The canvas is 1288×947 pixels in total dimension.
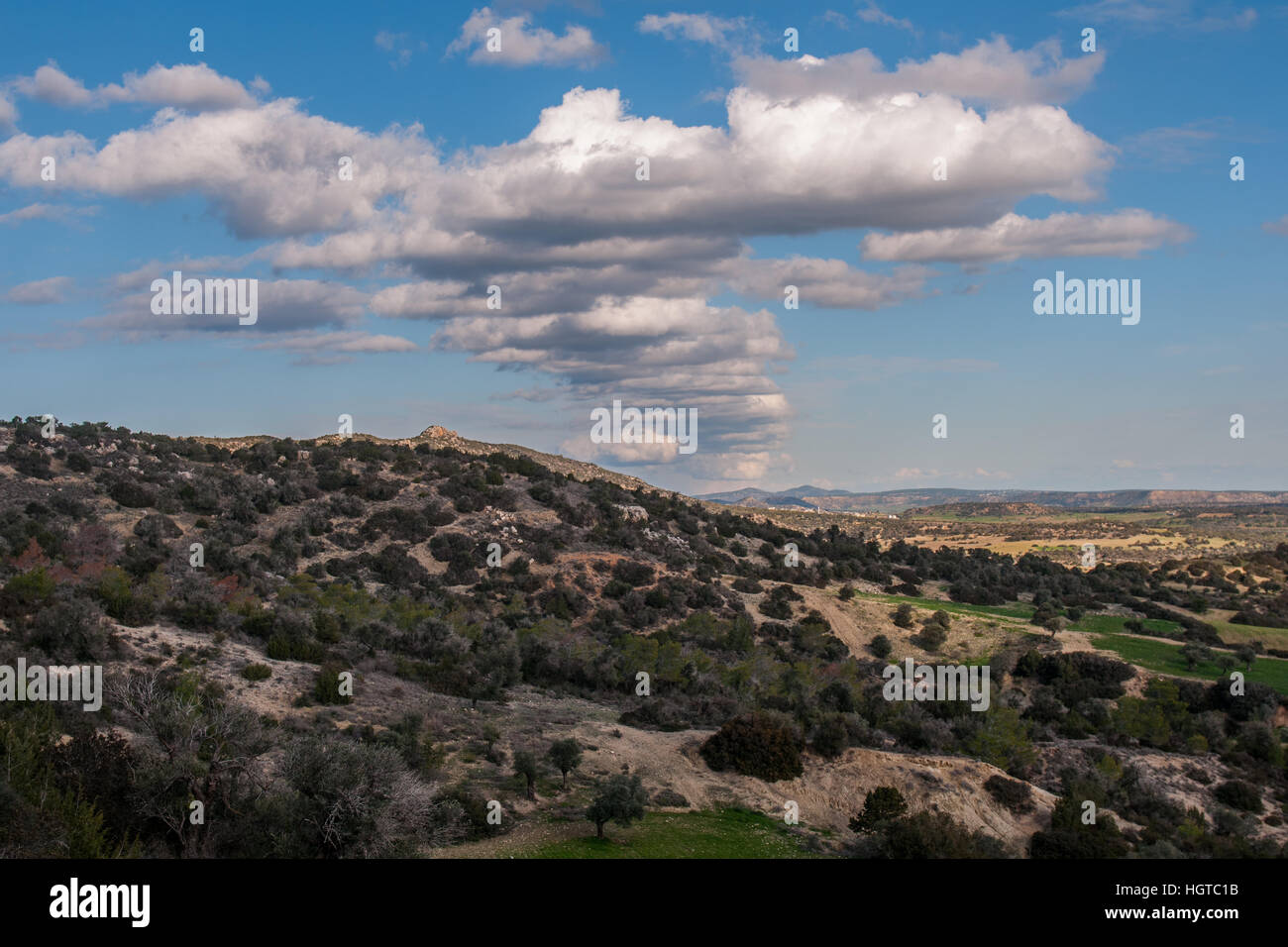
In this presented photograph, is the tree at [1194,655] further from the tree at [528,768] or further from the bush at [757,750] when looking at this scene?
the tree at [528,768]

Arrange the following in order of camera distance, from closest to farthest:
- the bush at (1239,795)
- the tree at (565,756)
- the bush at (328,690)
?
the tree at (565,756) < the bush at (328,690) < the bush at (1239,795)

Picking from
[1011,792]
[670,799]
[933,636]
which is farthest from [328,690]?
[933,636]

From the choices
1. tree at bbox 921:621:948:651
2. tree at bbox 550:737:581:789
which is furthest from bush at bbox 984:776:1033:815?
tree at bbox 921:621:948:651

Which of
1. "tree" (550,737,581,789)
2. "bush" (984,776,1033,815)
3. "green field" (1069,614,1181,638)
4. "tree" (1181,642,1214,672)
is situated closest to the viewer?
"tree" (550,737,581,789)

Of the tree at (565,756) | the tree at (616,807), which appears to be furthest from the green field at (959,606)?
the tree at (616,807)

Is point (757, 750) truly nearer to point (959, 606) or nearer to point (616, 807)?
point (616, 807)

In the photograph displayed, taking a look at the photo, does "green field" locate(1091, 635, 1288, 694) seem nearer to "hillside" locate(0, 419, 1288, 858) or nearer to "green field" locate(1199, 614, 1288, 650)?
"hillside" locate(0, 419, 1288, 858)
